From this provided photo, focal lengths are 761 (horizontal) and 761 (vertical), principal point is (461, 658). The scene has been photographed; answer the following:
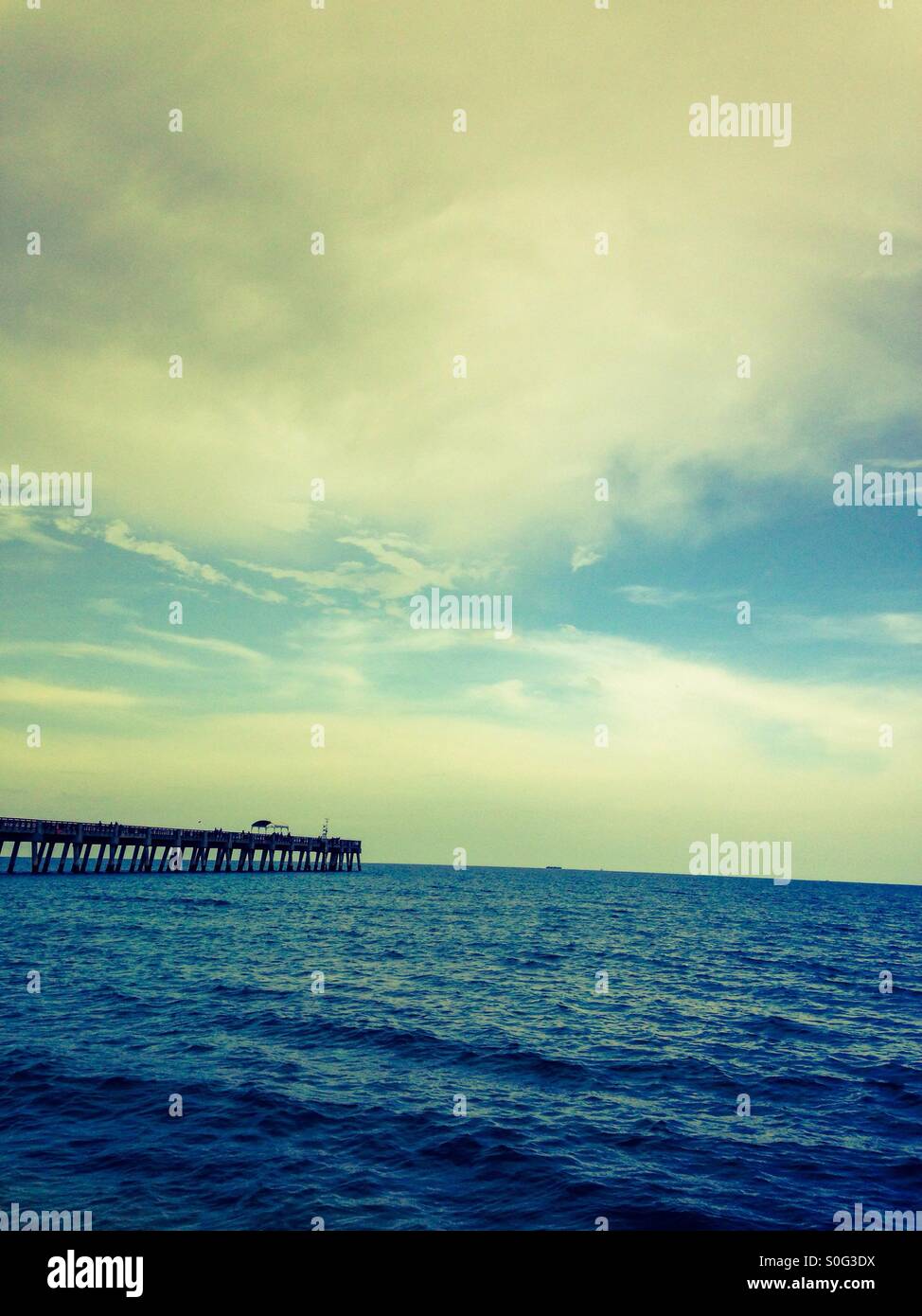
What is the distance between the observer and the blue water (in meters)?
12.9

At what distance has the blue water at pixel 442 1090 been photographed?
1286 cm

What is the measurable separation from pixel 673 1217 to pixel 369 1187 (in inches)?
200

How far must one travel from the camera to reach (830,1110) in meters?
18.3

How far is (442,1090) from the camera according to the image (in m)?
18.3
